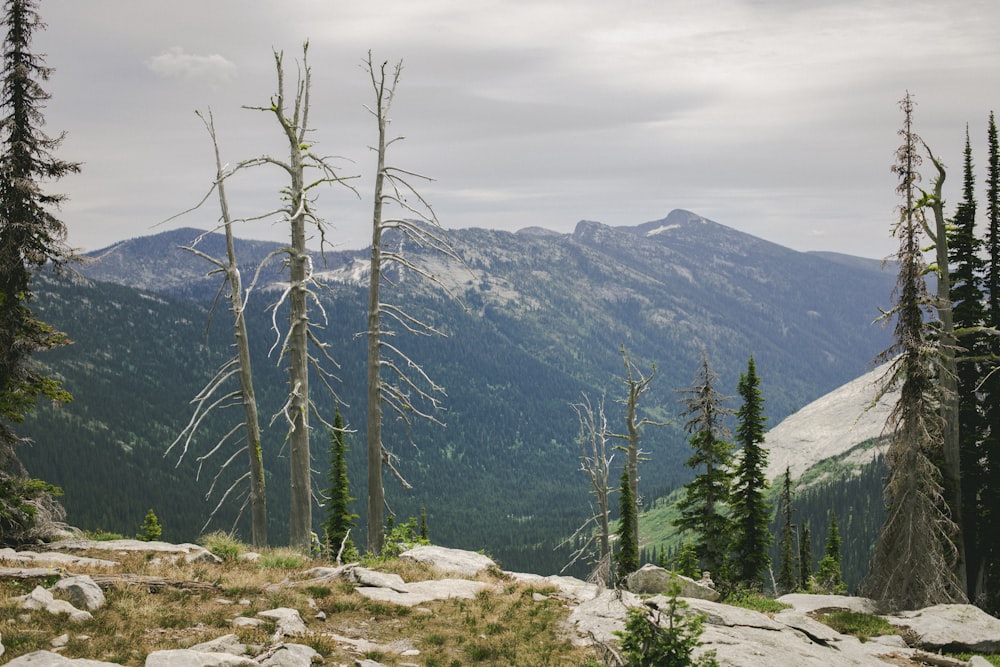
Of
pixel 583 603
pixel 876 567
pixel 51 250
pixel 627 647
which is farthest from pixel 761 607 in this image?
pixel 51 250

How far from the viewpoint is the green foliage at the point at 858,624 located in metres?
17.0

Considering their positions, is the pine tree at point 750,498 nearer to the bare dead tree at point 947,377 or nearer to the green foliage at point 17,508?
the bare dead tree at point 947,377

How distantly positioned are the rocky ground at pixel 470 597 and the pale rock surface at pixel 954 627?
0.02 m

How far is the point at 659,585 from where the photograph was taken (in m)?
17.6

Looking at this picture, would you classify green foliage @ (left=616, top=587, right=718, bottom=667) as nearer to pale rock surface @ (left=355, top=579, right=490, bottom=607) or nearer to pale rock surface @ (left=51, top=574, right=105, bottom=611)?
pale rock surface @ (left=355, top=579, right=490, bottom=607)

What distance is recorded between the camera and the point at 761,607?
19.8 m

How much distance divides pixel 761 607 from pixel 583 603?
819cm

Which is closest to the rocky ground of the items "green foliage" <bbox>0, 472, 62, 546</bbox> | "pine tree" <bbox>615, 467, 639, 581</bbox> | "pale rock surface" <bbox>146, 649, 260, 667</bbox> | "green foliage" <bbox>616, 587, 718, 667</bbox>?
"pale rock surface" <bbox>146, 649, 260, 667</bbox>

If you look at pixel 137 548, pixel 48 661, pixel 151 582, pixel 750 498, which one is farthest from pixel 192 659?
pixel 750 498

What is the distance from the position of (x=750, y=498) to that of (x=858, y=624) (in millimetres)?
21280

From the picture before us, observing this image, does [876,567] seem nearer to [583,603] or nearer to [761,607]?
[761,607]

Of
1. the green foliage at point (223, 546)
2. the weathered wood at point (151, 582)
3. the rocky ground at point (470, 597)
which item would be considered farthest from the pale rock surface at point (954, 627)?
the green foliage at point (223, 546)

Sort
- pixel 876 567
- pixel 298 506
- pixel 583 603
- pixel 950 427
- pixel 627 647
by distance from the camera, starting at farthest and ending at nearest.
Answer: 1. pixel 950 427
2. pixel 876 567
3. pixel 298 506
4. pixel 583 603
5. pixel 627 647

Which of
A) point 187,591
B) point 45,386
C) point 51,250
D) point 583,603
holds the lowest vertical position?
point 583,603
